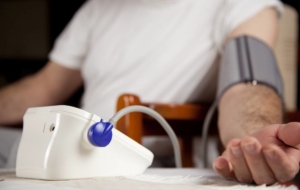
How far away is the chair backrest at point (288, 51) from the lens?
1402 mm

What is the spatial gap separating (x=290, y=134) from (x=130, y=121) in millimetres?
461

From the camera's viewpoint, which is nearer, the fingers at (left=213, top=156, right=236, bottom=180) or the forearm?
the fingers at (left=213, top=156, right=236, bottom=180)

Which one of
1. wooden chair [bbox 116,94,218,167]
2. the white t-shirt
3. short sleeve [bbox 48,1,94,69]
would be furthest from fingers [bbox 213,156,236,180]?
short sleeve [bbox 48,1,94,69]

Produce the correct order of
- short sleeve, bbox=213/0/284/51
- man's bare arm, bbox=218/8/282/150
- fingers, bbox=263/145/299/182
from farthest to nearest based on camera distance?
short sleeve, bbox=213/0/284/51 → man's bare arm, bbox=218/8/282/150 → fingers, bbox=263/145/299/182

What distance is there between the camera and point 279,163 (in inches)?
21.0

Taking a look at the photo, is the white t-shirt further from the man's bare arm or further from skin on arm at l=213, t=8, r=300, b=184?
skin on arm at l=213, t=8, r=300, b=184

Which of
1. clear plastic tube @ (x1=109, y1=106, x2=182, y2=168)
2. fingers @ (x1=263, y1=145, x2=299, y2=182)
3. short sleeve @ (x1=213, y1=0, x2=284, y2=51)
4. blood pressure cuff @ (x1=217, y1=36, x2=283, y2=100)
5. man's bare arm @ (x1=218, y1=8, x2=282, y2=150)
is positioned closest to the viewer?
fingers @ (x1=263, y1=145, x2=299, y2=182)

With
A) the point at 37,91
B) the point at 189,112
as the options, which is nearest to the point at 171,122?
the point at 189,112


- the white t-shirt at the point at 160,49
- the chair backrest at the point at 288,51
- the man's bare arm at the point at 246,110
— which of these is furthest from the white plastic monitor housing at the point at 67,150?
the chair backrest at the point at 288,51

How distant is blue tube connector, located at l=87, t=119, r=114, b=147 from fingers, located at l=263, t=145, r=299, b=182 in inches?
7.2

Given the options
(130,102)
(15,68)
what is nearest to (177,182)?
(130,102)

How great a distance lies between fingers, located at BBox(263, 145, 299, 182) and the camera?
52 centimetres

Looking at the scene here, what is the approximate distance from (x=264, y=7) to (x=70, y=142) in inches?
28.5

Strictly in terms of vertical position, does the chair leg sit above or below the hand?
below
